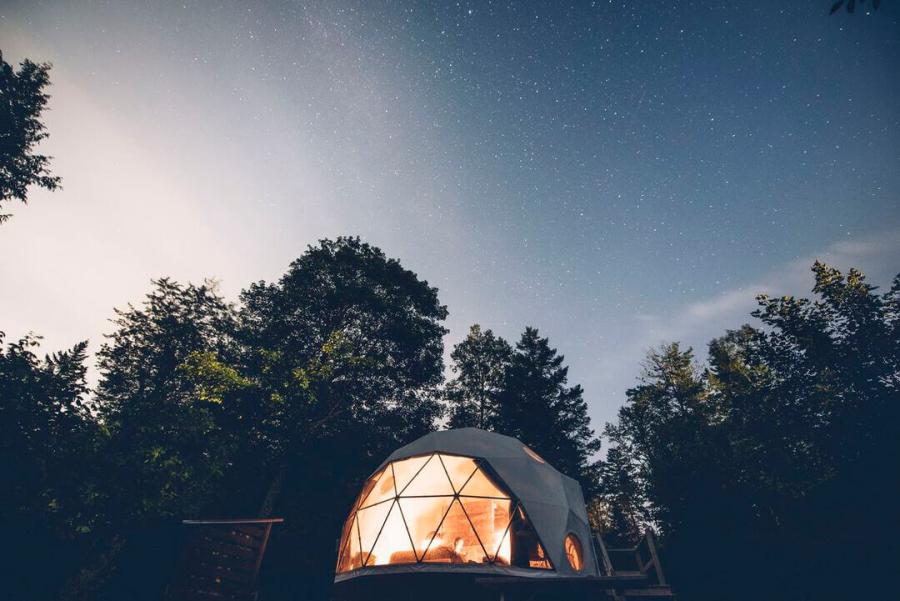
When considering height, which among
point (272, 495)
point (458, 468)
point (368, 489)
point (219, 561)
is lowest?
point (219, 561)

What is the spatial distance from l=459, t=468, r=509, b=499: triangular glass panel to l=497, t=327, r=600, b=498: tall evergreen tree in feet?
48.3

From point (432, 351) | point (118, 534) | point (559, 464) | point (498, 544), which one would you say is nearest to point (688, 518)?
point (559, 464)

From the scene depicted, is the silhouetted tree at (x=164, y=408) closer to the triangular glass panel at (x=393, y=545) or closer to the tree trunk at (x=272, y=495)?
the tree trunk at (x=272, y=495)

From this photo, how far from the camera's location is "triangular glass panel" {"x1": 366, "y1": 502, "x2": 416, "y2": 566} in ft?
25.6

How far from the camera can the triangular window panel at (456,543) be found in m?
7.29

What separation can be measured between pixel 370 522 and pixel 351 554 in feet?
2.79

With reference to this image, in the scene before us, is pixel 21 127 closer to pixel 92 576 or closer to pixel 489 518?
pixel 92 576

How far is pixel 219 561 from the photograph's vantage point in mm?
10336

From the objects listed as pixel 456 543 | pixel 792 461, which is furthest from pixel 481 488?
pixel 792 461

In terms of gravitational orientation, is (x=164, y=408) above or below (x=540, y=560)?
above

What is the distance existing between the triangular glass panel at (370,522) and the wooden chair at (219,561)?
4.21 metres

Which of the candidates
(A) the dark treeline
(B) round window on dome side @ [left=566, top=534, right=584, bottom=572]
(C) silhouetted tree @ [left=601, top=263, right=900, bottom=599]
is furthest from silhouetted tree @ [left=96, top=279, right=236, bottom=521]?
(C) silhouetted tree @ [left=601, top=263, right=900, bottom=599]

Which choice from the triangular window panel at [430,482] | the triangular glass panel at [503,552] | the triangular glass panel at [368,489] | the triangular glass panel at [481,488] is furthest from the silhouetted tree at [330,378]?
the triangular glass panel at [503,552]

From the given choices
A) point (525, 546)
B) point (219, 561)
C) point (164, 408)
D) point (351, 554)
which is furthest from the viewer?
point (164, 408)
